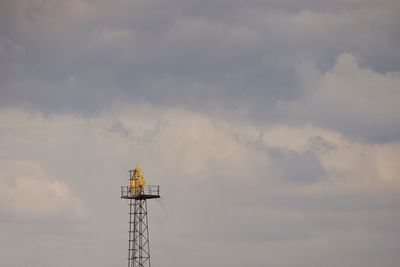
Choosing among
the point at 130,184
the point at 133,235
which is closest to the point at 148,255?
the point at 133,235

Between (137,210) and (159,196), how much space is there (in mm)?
4278

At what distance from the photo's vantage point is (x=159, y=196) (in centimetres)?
10738

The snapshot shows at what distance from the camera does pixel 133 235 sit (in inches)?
4313

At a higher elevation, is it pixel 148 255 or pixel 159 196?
pixel 159 196

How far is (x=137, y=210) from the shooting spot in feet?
359

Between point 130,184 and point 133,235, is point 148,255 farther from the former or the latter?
point 130,184

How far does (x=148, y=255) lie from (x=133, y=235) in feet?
11.5

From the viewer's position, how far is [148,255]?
360 ft

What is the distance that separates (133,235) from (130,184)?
23.6ft

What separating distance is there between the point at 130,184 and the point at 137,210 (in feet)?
12.5

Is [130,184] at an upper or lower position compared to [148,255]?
upper

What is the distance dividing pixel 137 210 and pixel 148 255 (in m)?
6.50

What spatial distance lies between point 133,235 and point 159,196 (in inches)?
278
